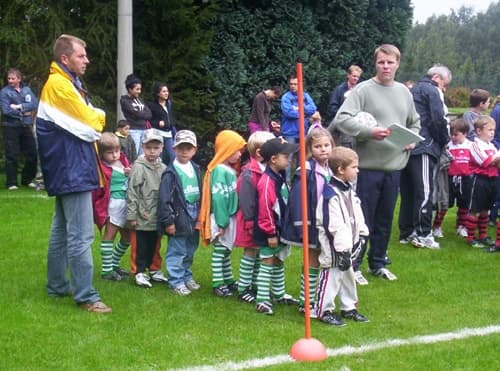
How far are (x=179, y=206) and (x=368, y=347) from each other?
7.67 feet

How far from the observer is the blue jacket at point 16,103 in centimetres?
1344

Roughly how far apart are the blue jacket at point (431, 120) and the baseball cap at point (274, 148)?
323cm

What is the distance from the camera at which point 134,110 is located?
12.4 meters

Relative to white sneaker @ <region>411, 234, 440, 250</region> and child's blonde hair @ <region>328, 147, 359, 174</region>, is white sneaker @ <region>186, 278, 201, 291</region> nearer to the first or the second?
child's blonde hair @ <region>328, 147, 359, 174</region>

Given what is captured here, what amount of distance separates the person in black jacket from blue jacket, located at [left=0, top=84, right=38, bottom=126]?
22.9 feet

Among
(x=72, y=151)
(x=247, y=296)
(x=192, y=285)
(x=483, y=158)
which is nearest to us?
(x=72, y=151)

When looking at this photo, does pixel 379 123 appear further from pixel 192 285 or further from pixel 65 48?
pixel 65 48

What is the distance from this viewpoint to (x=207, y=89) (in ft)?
56.6

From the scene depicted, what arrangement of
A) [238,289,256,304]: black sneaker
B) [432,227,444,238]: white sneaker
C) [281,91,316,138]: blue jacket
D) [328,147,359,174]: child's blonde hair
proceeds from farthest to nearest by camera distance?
1. [281,91,316,138]: blue jacket
2. [432,227,444,238]: white sneaker
3. [238,289,256,304]: black sneaker
4. [328,147,359,174]: child's blonde hair

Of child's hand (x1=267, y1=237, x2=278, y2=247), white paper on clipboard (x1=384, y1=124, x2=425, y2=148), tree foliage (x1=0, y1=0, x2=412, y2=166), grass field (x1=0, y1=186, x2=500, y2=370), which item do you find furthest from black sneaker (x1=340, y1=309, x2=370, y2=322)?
tree foliage (x1=0, y1=0, x2=412, y2=166)

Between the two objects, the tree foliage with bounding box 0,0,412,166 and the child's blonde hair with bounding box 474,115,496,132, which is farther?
the tree foliage with bounding box 0,0,412,166

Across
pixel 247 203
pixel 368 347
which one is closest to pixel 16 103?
pixel 247 203

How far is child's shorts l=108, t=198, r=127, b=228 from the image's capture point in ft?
25.3

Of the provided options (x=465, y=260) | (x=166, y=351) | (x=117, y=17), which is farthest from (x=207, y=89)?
(x=166, y=351)
